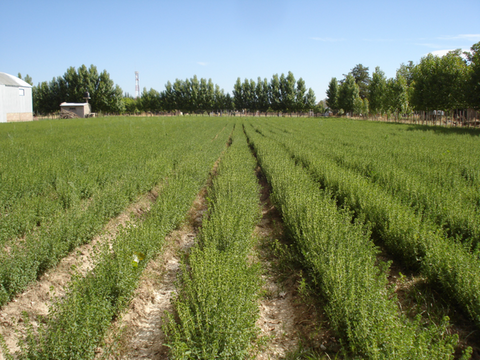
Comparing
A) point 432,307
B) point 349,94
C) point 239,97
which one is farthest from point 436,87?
point 239,97

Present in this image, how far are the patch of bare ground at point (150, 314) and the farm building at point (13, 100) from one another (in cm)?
3996

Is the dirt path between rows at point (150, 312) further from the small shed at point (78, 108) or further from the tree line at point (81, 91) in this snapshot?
the tree line at point (81, 91)

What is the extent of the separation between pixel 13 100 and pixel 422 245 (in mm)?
45522

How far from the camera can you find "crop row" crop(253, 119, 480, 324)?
3318 millimetres

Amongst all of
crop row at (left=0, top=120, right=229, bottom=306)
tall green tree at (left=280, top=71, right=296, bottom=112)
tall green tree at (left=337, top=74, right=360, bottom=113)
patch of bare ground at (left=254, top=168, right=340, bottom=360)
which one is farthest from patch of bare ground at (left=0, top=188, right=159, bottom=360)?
tall green tree at (left=280, top=71, right=296, bottom=112)

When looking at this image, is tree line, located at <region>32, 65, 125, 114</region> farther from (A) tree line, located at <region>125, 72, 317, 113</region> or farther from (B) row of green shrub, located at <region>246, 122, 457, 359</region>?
(B) row of green shrub, located at <region>246, 122, 457, 359</region>

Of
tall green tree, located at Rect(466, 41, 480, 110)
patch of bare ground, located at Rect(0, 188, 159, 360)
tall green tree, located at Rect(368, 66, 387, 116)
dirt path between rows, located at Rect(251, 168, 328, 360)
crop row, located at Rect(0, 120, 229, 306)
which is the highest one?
tall green tree, located at Rect(368, 66, 387, 116)

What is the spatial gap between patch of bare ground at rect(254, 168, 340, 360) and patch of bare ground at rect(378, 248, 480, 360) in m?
0.91

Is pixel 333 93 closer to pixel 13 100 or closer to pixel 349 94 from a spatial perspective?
pixel 349 94

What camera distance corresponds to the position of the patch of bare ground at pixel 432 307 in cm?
318

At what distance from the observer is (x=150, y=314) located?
3883 mm

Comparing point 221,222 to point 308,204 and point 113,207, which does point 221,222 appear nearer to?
point 308,204

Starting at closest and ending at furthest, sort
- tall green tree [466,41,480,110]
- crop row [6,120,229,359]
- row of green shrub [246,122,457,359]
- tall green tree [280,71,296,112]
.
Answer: row of green shrub [246,122,457,359] → crop row [6,120,229,359] → tall green tree [466,41,480,110] → tall green tree [280,71,296,112]

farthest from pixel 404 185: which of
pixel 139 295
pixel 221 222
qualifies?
pixel 139 295
